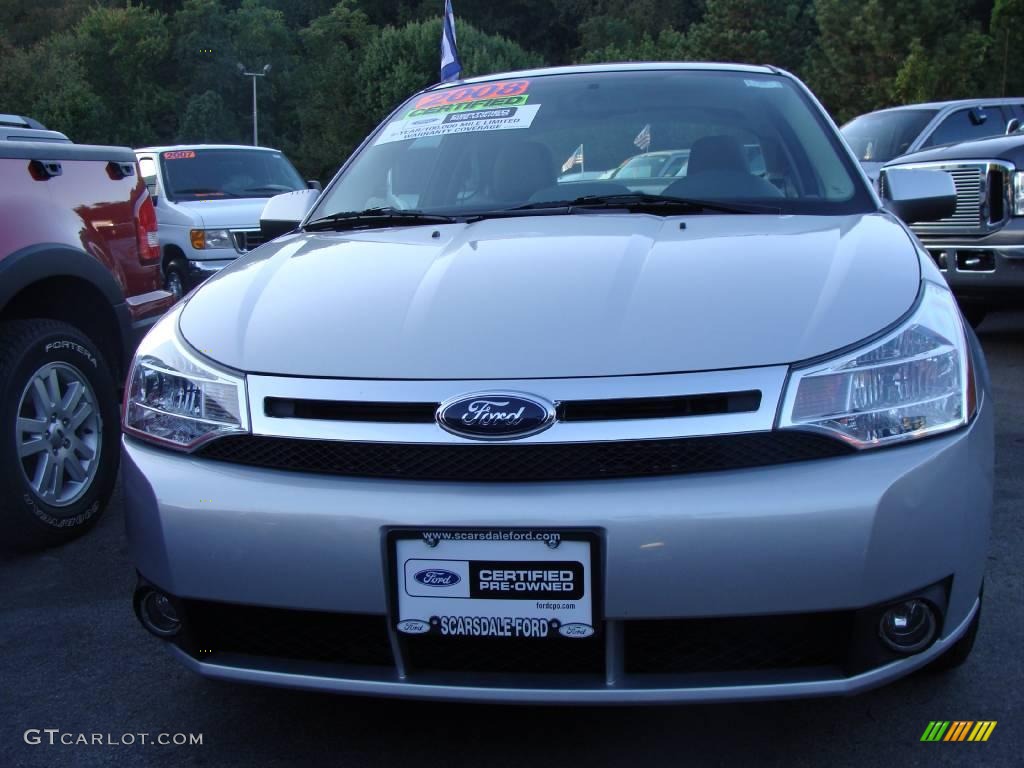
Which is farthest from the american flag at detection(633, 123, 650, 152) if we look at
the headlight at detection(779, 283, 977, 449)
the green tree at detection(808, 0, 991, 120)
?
the green tree at detection(808, 0, 991, 120)

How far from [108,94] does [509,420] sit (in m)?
77.9

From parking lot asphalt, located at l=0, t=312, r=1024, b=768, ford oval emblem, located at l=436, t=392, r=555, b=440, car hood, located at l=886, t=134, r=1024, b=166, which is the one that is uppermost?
A: ford oval emblem, located at l=436, t=392, r=555, b=440

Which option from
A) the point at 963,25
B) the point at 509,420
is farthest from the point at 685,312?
the point at 963,25

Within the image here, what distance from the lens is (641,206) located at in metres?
3.02

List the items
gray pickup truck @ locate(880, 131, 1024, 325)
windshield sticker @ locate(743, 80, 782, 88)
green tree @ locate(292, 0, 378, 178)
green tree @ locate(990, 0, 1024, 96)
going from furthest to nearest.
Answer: green tree @ locate(292, 0, 378, 178) < green tree @ locate(990, 0, 1024, 96) < gray pickup truck @ locate(880, 131, 1024, 325) < windshield sticker @ locate(743, 80, 782, 88)

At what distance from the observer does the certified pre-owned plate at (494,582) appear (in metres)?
1.99

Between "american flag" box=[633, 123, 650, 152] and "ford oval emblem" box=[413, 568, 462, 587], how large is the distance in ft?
6.09

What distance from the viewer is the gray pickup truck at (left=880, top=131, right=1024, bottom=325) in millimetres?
6844

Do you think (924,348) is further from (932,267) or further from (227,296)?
(227,296)

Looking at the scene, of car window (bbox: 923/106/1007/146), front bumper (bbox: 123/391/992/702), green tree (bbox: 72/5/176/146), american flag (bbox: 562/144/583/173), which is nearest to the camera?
front bumper (bbox: 123/391/992/702)

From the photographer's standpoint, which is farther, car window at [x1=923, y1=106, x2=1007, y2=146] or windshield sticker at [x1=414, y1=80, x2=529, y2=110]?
car window at [x1=923, y1=106, x2=1007, y2=146]

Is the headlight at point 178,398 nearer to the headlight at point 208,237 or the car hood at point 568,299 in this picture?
the car hood at point 568,299

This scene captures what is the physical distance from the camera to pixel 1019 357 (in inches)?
276

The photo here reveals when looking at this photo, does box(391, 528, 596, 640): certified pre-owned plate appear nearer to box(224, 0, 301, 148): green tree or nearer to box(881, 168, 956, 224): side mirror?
box(881, 168, 956, 224): side mirror
